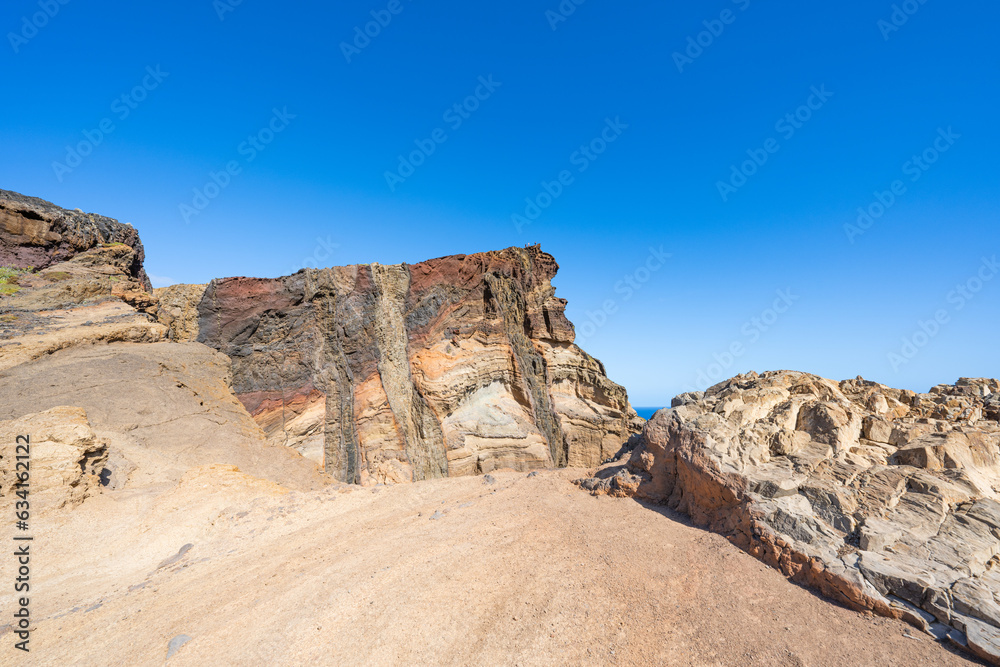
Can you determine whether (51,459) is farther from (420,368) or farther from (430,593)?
(420,368)

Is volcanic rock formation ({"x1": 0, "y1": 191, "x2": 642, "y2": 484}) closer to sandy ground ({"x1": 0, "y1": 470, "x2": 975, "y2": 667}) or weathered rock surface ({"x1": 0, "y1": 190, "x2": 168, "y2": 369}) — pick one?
weathered rock surface ({"x1": 0, "y1": 190, "x2": 168, "y2": 369})

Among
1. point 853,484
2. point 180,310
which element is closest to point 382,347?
point 180,310

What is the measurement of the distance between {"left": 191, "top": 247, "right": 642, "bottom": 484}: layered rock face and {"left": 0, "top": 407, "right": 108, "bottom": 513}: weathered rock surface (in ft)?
17.9

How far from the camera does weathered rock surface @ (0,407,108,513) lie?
304 inches

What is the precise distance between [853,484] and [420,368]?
436 inches

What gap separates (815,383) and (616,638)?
6814mm

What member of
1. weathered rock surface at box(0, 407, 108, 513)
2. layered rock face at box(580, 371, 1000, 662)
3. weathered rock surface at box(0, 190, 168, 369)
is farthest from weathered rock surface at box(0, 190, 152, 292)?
layered rock face at box(580, 371, 1000, 662)

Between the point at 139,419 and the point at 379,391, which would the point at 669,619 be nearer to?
the point at 379,391

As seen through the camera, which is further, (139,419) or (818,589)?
(139,419)

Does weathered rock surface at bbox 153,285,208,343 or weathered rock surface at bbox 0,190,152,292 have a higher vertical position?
weathered rock surface at bbox 0,190,152,292

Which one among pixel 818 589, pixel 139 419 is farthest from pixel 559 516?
pixel 139 419

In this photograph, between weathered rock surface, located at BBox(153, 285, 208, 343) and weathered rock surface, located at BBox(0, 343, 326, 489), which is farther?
weathered rock surface, located at BBox(153, 285, 208, 343)

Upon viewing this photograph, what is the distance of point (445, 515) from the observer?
798 cm

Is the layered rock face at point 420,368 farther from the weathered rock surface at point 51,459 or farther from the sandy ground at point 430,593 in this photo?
the weathered rock surface at point 51,459
